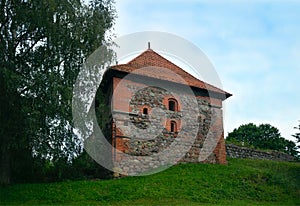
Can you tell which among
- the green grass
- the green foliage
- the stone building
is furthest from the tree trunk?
the green foliage

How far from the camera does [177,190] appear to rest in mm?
14172

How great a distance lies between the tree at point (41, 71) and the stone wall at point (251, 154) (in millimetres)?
11602

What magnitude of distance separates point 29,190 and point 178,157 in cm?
699

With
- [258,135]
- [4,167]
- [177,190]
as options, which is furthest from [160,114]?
[258,135]

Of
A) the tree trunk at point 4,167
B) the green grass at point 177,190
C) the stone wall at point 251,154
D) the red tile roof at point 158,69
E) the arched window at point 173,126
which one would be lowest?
the green grass at point 177,190

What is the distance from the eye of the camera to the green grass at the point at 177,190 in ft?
43.2

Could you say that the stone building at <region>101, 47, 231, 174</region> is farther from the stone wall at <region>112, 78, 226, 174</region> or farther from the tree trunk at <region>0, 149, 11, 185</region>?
the tree trunk at <region>0, 149, 11, 185</region>

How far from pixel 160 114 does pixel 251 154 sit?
8.71m

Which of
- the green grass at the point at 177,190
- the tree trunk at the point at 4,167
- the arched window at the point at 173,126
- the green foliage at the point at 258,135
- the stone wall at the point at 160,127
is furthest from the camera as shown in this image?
the green foliage at the point at 258,135

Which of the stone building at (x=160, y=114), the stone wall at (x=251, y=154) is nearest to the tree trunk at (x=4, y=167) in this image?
the stone building at (x=160, y=114)

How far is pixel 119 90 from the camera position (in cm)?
1762

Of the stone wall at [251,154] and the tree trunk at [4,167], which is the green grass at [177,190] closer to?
the tree trunk at [4,167]

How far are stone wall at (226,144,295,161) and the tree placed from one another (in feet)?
38.1

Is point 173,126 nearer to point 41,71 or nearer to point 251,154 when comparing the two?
point 41,71
